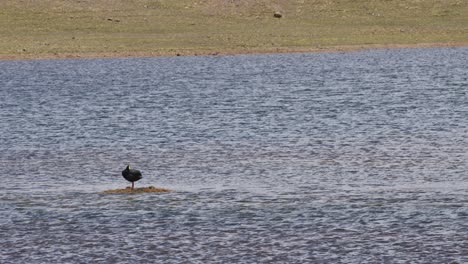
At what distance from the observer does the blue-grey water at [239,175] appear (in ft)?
75.3

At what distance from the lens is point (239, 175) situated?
105ft

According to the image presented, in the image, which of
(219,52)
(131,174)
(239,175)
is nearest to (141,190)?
(131,174)

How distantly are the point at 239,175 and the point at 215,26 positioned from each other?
85.5 meters

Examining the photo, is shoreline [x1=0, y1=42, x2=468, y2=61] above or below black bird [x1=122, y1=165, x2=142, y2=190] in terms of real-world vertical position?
above

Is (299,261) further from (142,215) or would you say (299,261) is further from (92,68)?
(92,68)

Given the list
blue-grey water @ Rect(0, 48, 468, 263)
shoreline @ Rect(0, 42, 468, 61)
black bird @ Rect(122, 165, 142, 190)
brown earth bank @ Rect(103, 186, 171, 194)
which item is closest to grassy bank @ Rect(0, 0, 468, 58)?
shoreline @ Rect(0, 42, 468, 61)

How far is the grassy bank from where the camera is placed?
105 m

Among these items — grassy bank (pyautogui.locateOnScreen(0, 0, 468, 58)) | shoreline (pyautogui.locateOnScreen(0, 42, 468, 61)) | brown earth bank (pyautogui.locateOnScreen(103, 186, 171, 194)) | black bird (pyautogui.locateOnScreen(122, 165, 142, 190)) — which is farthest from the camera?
grassy bank (pyautogui.locateOnScreen(0, 0, 468, 58))

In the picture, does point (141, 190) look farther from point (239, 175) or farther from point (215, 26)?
point (215, 26)

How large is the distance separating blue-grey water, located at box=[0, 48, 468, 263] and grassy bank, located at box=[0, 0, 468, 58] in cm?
3743

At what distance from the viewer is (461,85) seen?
68.0 meters

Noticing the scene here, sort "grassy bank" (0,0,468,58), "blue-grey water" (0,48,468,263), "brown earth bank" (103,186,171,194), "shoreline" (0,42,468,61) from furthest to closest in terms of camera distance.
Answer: "grassy bank" (0,0,468,58)
"shoreline" (0,42,468,61)
"brown earth bank" (103,186,171,194)
"blue-grey water" (0,48,468,263)

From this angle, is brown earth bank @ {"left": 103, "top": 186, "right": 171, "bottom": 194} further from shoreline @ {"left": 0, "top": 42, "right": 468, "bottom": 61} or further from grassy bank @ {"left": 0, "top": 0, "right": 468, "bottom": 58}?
grassy bank @ {"left": 0, "top": 0, "right": 468, "bottom": 58}

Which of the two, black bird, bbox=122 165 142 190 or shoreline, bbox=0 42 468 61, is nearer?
black bird, bbox=122 165 142 190
